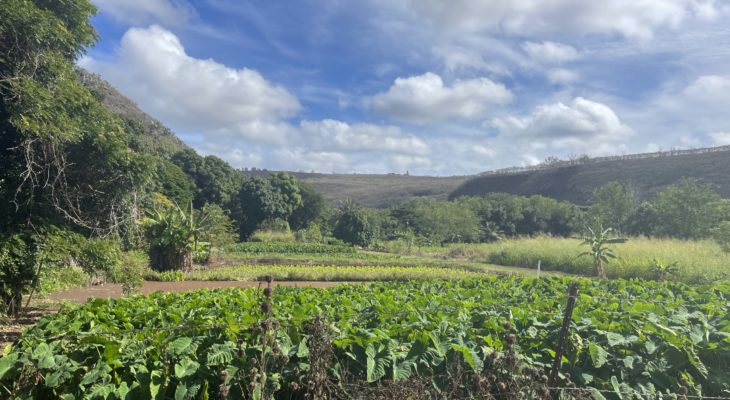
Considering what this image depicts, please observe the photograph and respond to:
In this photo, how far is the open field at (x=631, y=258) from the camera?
1689cm

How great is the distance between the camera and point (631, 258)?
784 inches

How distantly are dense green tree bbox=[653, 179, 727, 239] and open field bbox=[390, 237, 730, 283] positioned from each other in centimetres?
499

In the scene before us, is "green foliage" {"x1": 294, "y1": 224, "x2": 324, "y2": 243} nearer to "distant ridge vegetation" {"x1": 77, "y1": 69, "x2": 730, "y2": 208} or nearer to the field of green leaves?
"distant ridge vegetation" {"x1": 77, "y1": 69, "x2": 730, "y2": 208}

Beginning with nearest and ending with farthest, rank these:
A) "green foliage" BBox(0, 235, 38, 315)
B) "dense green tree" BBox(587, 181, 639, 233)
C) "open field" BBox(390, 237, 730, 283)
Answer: "green foliage" BBox(0, 235, 38, 315) < "open field" BBox(390, 237, 730, 283) < "dense green tree" BBox(587, 181, 639, 233)

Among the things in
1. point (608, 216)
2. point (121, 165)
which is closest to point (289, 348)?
point (121, 165)

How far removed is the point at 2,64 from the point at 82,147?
1.82m

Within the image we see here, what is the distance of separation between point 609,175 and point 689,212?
4272 centimetres

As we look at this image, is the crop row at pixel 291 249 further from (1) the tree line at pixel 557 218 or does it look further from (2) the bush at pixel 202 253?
(1) the tree line at pixel 557 218

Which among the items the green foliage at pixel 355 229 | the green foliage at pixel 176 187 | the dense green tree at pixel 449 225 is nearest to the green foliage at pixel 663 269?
the dense green tree at pixel 449 225

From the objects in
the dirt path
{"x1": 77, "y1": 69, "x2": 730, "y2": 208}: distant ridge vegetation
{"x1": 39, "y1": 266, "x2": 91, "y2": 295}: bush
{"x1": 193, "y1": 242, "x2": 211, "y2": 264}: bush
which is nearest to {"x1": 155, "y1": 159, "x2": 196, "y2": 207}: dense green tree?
{"x1": 77, "y1": 69, "x2": 730, "y2": 208}: distant ridge vegetation

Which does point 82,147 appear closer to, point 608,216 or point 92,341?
point 92,341

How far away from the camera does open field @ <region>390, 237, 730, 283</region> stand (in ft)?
55.4

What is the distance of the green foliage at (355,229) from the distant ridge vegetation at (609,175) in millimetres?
33088

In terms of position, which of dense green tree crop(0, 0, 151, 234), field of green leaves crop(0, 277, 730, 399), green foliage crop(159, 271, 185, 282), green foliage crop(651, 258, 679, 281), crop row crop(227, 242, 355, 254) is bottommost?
crop row crop(227, 242, 355, 254)
